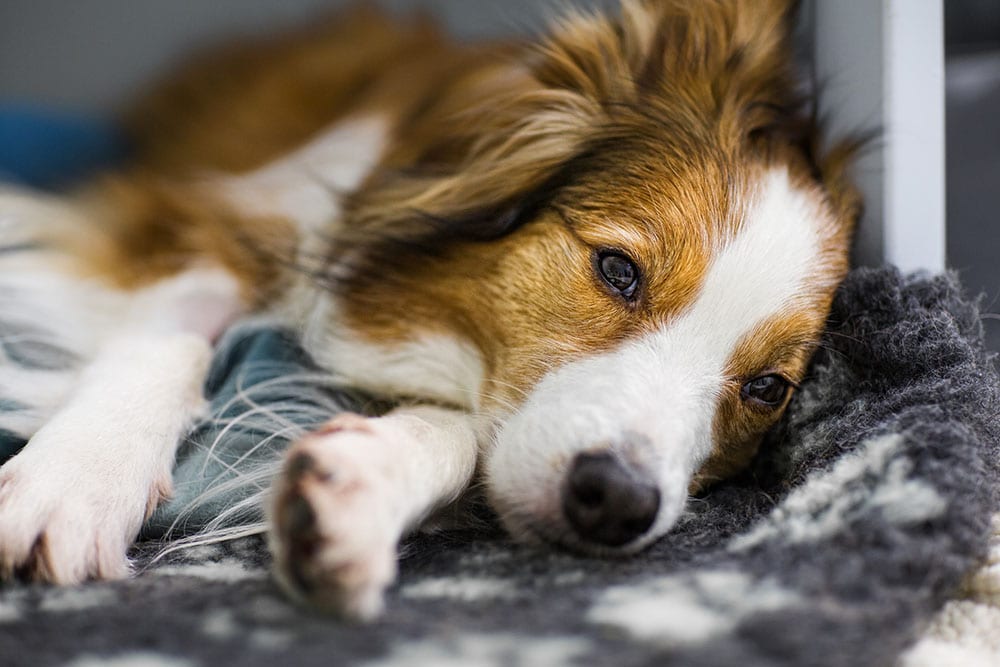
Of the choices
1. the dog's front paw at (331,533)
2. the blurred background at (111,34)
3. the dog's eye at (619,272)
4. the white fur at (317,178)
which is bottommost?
the dog's front paw at (331,533)

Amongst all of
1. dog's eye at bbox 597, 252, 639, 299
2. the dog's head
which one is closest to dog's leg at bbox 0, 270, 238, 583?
the dog's head

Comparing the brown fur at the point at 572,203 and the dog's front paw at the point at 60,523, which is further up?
the brown fur at the point at 572,203

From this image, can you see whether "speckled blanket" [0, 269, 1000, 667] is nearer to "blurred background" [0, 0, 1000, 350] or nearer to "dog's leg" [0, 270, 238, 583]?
"dog's leg" [0, 270, 238, 583]

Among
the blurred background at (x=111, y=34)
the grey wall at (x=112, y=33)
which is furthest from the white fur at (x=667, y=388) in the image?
the grey wall at (x=112, y=33)

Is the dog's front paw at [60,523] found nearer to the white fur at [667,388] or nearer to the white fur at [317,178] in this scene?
the white fur at [667,388]

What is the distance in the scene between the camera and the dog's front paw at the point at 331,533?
2.47 ft

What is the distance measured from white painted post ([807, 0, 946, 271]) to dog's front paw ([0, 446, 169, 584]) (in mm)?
1100

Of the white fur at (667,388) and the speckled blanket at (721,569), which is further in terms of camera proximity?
the white fur at (667,388)

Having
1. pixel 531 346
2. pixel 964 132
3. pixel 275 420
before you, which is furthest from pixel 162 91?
pixel 964 132

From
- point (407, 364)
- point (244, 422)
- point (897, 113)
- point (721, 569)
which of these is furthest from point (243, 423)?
point (897, 113)

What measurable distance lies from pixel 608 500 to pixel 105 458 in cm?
58

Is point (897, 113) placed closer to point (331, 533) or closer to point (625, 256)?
point (625, 256)

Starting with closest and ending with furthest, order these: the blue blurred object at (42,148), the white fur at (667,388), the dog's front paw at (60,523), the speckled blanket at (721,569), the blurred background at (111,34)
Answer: the speckled blanket at (721,569) → the dog's front paw at (60,523) → the white fur at (667,388) → the blue blurred object at (42,148) → the blurred background at (111,34)

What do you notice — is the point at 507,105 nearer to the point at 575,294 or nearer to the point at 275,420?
the point at 575,294
